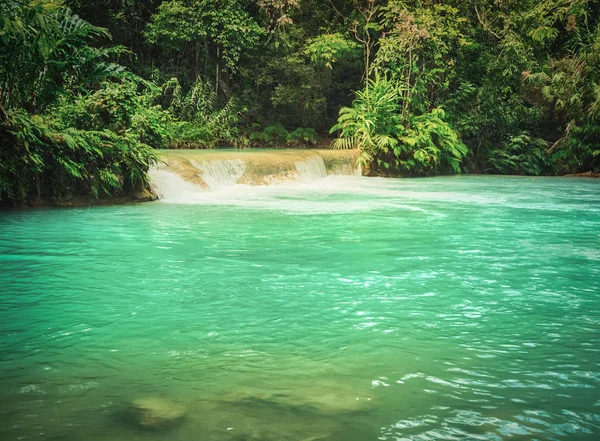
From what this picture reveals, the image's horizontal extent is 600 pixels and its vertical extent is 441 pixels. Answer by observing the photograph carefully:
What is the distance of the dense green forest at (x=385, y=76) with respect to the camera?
750 inches

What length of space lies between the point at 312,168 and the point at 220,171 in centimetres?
306

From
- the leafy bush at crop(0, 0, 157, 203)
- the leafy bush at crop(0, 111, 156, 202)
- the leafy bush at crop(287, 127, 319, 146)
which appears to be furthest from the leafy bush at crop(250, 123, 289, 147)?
the leafy bush at crop(0, 111, 156, 202)

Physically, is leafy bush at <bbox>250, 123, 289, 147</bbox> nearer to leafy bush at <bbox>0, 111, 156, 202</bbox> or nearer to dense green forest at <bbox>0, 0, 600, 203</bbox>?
dense green forest at <bbox>0, 0, 600, 203</bbox>

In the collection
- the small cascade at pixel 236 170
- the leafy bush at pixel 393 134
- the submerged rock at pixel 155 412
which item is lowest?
the submerged rock at pixel 155 412

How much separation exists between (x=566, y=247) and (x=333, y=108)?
1755 centimetres

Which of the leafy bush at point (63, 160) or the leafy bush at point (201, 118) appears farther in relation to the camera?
the leafy bush at point (201, 118)

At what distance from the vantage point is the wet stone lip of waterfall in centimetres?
1343

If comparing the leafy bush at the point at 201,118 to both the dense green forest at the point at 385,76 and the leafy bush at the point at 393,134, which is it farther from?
the leafy bush at the point at 393,134

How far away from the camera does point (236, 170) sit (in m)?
14.9

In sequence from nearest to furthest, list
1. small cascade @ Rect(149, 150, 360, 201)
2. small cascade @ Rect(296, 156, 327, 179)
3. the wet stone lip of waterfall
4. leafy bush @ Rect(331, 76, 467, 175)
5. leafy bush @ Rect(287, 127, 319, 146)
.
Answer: small cascade @ Rect(149, 150, 360, 201) → the wet stone lip of waterfall → small cascade @ Rect(296, 156, 327, 179) → leafy bush @ Rect(331, 76, 467, 175) → leafy bush @ Rect(287, 127, 319, 146)

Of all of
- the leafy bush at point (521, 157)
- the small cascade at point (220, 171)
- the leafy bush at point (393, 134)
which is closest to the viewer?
the small cascade at point (220, 171)

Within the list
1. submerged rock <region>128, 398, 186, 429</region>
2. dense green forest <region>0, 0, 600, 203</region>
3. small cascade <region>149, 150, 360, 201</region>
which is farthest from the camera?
dense green forest <region>0, 0, 600, 203</region>

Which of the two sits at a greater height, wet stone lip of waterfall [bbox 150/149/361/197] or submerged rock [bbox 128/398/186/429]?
wet stone lip of waterfall [bbox 150/149/361/197]

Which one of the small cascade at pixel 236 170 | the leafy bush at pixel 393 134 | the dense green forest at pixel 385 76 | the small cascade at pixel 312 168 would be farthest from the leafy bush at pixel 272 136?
the small cascade at pixel 312 168
